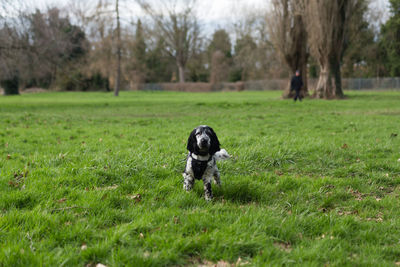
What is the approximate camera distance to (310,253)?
3066 mm

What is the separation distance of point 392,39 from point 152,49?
48.0 m

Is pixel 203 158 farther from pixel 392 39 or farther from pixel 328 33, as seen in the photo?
pixel 392 39

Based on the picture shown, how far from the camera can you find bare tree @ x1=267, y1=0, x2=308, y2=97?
29.1m

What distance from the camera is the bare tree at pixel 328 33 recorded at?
26.8 metres

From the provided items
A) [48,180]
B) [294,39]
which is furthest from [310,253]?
[294,39]

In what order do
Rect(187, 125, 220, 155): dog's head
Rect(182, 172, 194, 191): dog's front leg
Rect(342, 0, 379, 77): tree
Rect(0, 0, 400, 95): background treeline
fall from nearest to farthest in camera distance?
Rect(187, 125, 220, 155): dog's head → Rect(182, 172, 194, 191): dog's front leg → Rect(0, 0, 400, 95): background treeline → Rect(342, 0, 379, 77): tree

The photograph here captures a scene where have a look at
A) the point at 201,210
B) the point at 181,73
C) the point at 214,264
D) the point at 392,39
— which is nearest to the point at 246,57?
the point at 181,73

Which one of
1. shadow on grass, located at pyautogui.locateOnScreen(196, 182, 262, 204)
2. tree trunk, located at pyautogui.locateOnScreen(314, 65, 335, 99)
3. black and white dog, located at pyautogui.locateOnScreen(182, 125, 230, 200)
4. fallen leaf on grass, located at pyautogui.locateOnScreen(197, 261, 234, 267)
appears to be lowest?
fallen leaf on grass, located at pyautogui.locateOnScreen(197, 261, 234, 267)

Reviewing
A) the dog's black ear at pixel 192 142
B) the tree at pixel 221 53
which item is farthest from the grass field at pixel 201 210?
the tree at pixel 221 53

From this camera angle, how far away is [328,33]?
89.4 feet

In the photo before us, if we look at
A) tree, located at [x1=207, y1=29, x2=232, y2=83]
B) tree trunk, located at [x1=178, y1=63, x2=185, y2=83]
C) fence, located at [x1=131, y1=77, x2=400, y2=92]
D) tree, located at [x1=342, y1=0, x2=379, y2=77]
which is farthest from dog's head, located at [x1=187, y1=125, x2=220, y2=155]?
tree trunk, located at [x1=178, y1=63, x2=185, y2=83]

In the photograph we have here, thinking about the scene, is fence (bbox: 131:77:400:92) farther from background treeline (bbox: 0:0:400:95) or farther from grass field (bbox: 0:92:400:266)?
grass field (bbox: 0:92:400:266)

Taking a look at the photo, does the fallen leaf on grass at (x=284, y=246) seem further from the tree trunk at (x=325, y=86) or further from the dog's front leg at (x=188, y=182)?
the tree trunk at (x=325, y=86)

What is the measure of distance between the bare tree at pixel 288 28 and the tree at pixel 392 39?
2780 cm
